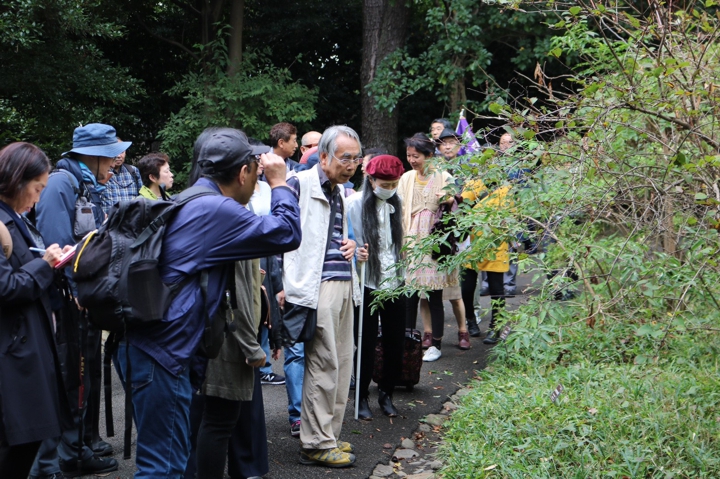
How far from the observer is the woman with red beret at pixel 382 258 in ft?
18.4

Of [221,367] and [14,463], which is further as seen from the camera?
[221,367]

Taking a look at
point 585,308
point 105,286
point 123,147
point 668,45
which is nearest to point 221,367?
point 105,286

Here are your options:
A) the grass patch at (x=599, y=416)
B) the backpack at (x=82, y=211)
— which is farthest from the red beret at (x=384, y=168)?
the backpack at (x=82, y=211)

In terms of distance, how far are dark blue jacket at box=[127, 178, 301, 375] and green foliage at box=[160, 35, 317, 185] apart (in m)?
10.7

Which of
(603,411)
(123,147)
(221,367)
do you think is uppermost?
(123,147)

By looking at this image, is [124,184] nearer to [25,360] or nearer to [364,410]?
[364,410]

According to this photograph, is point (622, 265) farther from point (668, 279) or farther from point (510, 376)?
point (510, 376)

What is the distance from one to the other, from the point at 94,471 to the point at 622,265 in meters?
3.71

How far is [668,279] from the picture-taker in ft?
15.5

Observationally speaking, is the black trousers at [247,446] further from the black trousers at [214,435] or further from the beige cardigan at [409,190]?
the beige cardigan at [409,190]

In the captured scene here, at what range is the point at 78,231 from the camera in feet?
15.2

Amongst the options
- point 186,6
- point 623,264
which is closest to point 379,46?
point 186,6

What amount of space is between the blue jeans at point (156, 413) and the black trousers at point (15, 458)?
67 cm

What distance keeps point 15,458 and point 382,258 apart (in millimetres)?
3041
